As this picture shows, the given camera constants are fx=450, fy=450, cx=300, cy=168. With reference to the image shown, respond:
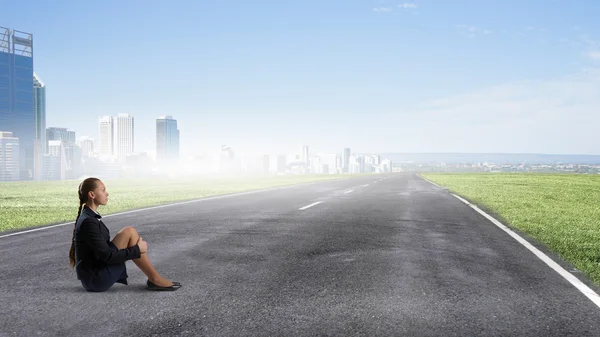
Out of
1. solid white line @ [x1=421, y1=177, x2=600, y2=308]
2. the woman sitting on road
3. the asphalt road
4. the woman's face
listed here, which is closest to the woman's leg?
the woman sitting on road

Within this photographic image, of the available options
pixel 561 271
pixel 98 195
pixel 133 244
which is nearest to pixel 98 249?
pixel 133 244

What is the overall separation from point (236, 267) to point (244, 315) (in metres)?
1.88

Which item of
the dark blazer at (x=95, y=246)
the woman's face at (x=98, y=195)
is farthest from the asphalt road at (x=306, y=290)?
the woman's face at (x=98, y=195)

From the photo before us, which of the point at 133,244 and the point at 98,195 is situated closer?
the point at 98,195

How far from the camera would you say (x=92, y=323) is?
145 inches

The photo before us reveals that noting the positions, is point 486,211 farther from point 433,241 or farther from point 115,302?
point 115,302

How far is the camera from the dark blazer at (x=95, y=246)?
4.33 meters

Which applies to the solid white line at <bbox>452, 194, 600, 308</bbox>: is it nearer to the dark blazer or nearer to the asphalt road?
the asphalt road

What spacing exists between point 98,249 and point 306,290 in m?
2.10

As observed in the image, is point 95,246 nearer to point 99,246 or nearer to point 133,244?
point 99,246

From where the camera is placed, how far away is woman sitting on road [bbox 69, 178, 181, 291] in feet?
14.2

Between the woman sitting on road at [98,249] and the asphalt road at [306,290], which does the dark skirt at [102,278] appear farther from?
the asphalt road at [306,290]

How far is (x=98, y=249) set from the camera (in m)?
4.34

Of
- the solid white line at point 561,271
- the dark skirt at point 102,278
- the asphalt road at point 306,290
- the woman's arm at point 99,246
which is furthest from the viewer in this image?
the solid white line at point 561,271
